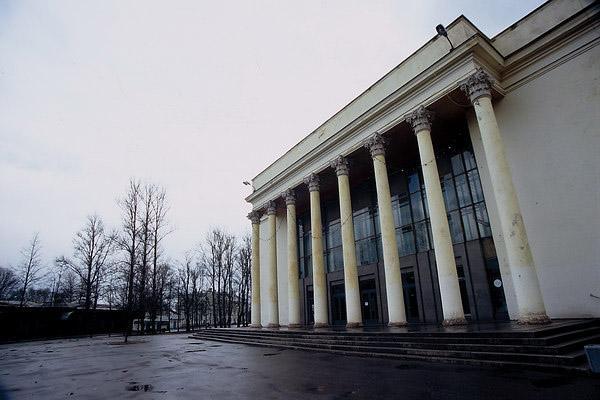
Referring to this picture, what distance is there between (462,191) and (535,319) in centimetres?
755

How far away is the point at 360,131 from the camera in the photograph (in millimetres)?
17203

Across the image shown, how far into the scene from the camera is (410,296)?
17438mm

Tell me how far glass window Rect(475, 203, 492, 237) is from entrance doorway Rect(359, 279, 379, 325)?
7003 mm

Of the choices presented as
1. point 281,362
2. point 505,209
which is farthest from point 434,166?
point 281,362

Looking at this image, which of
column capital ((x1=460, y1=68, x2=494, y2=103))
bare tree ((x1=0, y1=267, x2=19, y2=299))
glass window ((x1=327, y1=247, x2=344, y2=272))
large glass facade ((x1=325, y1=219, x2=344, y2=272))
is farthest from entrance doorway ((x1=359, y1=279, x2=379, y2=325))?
bare tree ((x1=0, y1=267, x2=19, y2=299))

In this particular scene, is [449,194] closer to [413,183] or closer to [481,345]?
[413,183]

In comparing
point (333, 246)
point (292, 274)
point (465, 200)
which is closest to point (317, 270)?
point (292, 274)

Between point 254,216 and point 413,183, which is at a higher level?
point 254,216

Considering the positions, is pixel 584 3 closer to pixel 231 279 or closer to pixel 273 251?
pixel 273 251

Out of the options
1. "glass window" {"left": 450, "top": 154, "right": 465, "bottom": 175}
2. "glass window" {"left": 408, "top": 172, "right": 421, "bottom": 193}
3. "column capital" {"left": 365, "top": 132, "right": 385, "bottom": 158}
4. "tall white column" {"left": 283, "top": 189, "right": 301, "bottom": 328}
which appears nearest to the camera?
"column capital" {"left": 365, "top": 132, "right": 385, "bottom": 158}

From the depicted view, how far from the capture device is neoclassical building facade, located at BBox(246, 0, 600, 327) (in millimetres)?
11383

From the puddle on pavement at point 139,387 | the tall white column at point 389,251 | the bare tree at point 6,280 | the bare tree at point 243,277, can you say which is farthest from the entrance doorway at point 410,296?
the bare tree at point 6,280

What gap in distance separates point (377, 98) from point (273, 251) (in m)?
12.7

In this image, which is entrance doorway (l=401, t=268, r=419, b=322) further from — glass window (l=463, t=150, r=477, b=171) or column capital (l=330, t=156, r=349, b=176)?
column capital (l=330, t=156, r=349, b=176)
